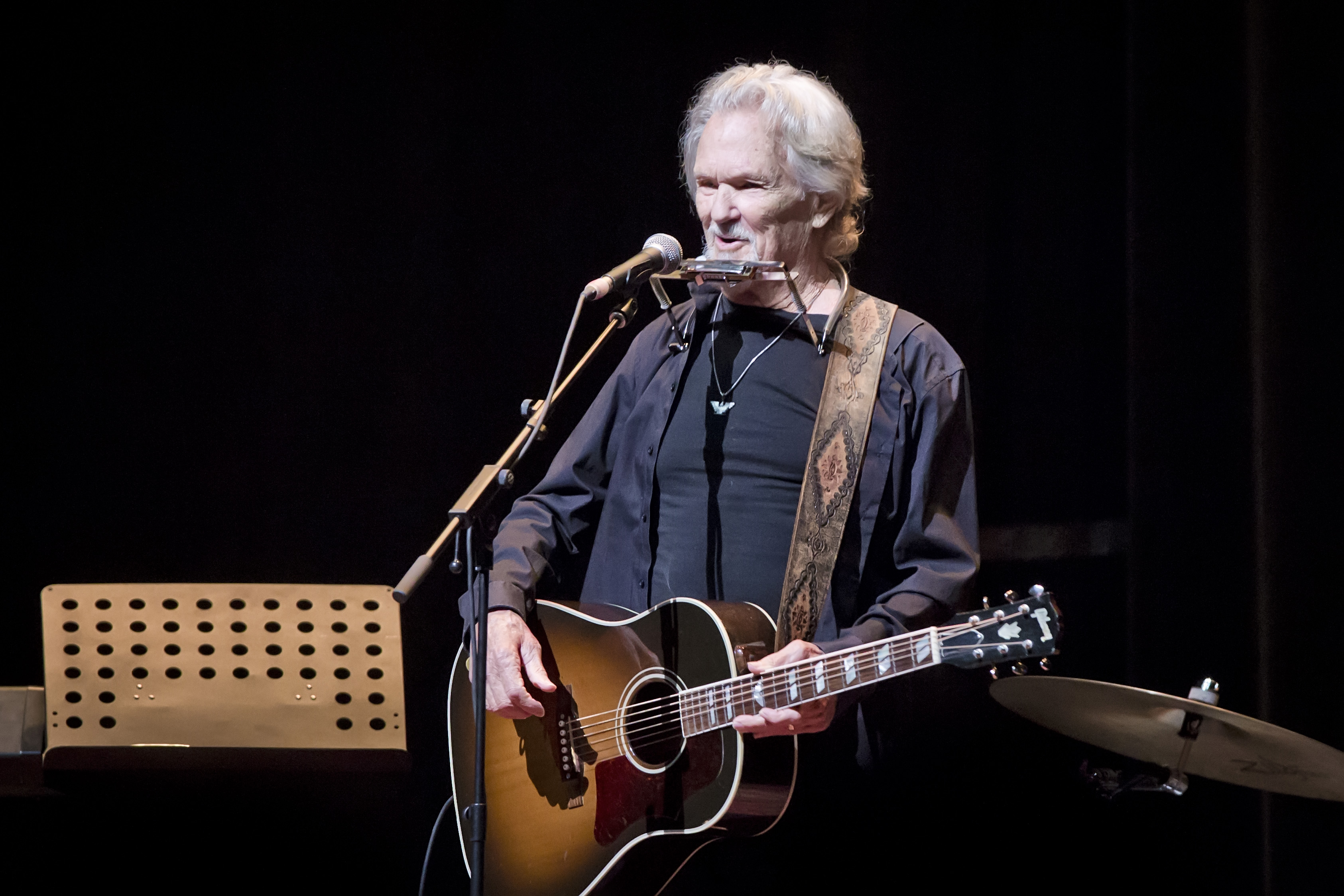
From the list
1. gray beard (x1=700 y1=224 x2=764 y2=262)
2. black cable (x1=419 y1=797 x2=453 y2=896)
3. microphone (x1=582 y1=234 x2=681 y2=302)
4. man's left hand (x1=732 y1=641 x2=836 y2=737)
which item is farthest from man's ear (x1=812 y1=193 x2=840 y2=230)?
black cable (x1=419 y1=797 x2=453 y2=896)

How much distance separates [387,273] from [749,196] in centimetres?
115

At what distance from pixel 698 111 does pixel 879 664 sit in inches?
50.9

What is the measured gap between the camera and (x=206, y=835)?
280 centimetres

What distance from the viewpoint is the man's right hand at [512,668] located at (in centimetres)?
206

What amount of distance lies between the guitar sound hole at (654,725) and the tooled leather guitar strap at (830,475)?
8.5 inches

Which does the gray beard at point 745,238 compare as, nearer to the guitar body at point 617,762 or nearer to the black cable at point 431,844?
the guitar body at point 617,762

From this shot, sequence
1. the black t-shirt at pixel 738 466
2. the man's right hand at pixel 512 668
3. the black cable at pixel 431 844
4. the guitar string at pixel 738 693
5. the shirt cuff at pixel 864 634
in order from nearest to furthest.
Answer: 1. the guitar string at pixel 738 693
2. the shirt cuff at pixel 864 634
3. the black cable at pixel 431 844
4. the man's right hand at pixel 512 668
5. the black t-shirt at pixel 738 466

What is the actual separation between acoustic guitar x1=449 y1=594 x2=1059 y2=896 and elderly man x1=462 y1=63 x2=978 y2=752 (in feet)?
0.32

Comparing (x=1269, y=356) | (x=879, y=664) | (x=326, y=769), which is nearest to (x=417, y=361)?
(x=326, y=769)

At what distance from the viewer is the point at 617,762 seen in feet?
6.71

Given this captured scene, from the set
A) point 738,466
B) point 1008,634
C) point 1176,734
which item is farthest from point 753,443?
point 1176,734

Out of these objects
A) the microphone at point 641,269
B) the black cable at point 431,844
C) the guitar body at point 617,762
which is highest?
the microphone at point 641,269

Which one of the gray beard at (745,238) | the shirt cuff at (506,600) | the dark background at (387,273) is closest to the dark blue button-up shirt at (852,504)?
the shirt cuff at (506,600)

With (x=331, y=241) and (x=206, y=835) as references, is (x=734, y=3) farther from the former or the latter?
(x=206, y=835)
